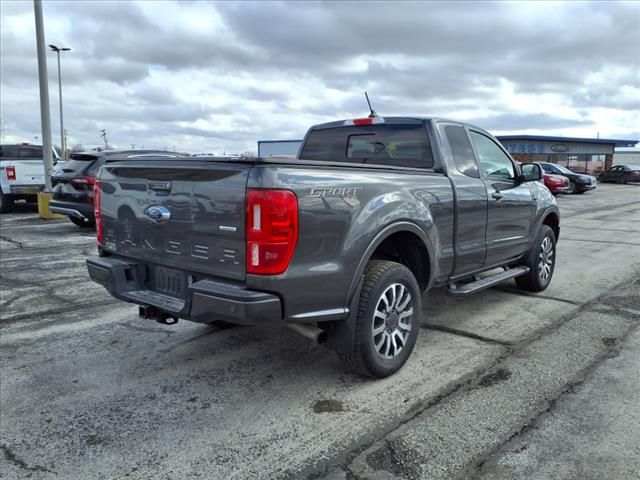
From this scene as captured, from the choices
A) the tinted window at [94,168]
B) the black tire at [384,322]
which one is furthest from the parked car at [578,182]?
the black tire at [384,322]

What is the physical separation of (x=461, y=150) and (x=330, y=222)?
2132 millimetres

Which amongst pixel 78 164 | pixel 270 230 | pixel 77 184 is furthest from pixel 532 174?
pixel 78 164

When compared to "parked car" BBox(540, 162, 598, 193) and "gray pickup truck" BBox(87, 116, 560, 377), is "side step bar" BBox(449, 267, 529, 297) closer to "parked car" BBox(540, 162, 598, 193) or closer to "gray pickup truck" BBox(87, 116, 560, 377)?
"gray pickup truck" BBox(87, 116, 560, 377)

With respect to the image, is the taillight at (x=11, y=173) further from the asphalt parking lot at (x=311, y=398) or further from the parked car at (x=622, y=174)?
the parked car at (x=622, y=174)

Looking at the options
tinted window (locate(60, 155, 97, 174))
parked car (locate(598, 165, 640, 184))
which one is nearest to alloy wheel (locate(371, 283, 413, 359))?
tinted window (locate(60, 155, 97, 174))

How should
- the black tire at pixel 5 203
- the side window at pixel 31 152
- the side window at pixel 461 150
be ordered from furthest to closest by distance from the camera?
the side window at pixel 31 152 < the black tire at pixel 5 203 < the side window at pixel 461 150

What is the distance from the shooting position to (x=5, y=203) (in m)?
14.1

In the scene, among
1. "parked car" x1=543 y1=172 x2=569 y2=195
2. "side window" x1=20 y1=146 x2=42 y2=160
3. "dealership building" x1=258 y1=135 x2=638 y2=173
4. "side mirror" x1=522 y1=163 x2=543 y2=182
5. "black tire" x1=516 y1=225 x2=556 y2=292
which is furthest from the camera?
"dealership building" x1=258 y1=135 x2=638 y2=173

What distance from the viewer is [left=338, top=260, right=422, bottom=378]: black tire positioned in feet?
11.6

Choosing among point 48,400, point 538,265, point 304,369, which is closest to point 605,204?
point 538,265

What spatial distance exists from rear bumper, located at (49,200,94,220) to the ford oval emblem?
7211mm

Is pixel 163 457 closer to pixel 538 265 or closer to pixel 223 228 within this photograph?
pixel 223 228

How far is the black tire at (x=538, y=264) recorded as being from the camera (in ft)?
19.8

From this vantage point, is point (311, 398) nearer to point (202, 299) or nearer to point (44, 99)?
point (202, 299)
